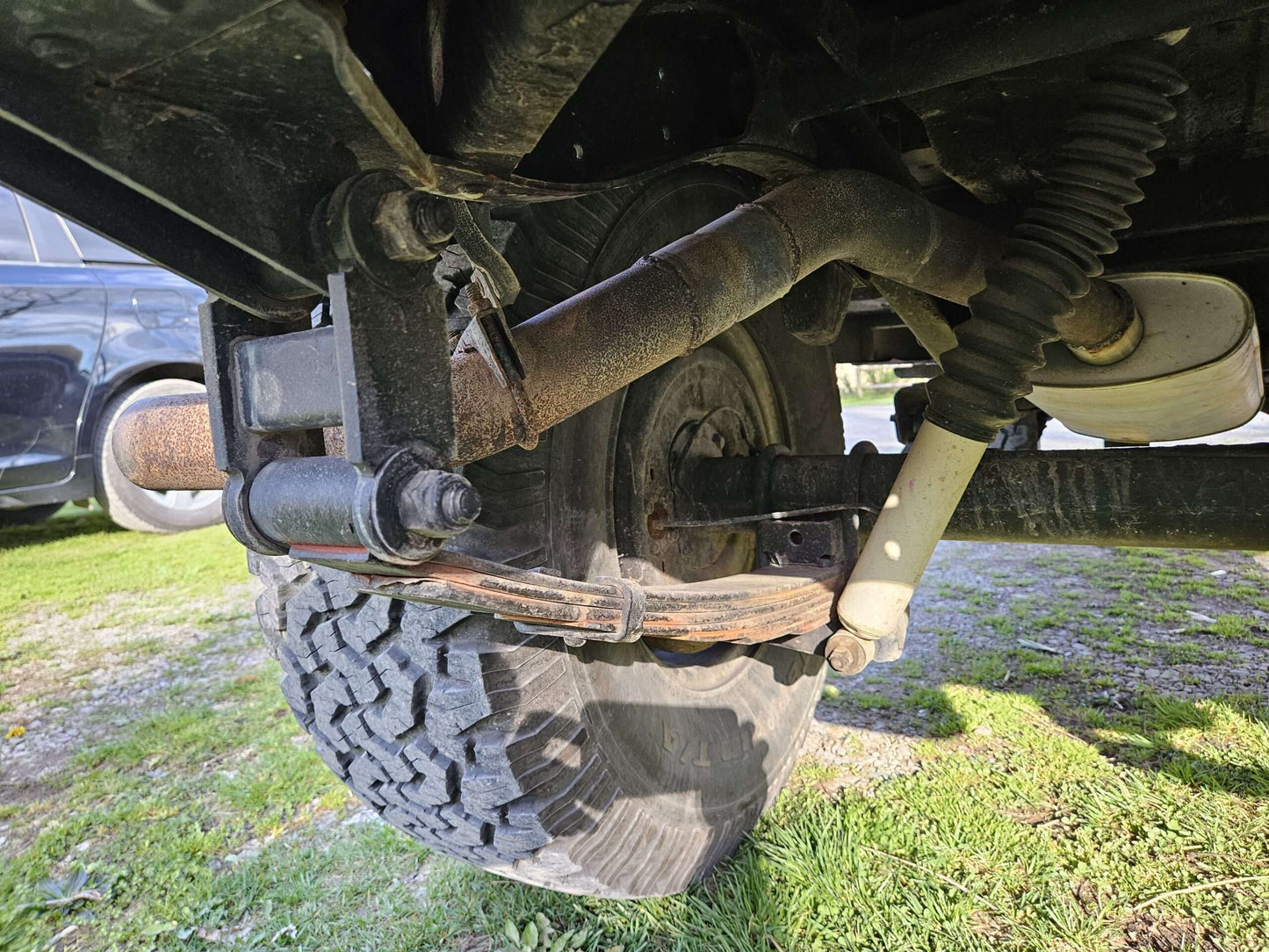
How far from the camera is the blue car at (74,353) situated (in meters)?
4.59

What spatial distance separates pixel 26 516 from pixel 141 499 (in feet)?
4.63

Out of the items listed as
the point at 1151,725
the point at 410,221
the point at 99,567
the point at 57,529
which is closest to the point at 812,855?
the point at 1151,725

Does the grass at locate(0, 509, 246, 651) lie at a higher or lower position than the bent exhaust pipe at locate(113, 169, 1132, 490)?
lower

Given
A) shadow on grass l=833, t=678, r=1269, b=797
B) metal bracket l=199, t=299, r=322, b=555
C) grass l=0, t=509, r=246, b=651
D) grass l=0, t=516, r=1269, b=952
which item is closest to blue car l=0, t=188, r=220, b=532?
grass l=0, t=509, r=246, b=651

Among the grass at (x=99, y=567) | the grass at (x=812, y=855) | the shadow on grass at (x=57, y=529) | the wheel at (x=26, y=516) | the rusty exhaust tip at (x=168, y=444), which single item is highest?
the rusty exhaust tip at (x=168, y=444)

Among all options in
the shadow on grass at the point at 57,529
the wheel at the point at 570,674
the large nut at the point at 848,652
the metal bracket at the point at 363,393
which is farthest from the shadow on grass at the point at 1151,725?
the shadow on grass at the point at 57,529

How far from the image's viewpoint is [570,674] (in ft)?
4.19

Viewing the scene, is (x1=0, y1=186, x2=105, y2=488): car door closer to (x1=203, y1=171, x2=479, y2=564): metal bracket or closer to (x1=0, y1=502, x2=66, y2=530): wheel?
(x1=0, y1=502, x2=66, y2=530): wheel

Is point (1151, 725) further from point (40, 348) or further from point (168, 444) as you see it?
point (40, 348)

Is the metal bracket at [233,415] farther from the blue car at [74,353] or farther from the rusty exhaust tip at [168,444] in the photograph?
the blue car at [74,353]

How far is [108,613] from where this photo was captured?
3.94 metres

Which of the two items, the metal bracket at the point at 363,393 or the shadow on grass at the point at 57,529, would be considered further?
the shadow on grass at the point at 57,529

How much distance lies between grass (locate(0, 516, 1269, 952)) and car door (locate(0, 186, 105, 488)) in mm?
2929

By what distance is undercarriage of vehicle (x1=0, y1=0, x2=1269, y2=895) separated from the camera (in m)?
0.70
